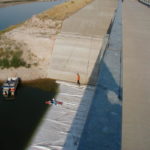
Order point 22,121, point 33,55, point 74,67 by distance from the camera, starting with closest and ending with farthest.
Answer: point 22,121, point 74,67, point 33,55

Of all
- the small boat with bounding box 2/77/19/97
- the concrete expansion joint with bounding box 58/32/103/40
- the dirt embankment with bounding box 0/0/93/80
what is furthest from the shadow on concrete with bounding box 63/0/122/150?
the concrete expansion joint with bounding box 58/32/103/40

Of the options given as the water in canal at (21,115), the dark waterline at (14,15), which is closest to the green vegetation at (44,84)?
the water in canal at (21,115)

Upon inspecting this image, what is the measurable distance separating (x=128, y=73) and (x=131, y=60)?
1886 millimetres

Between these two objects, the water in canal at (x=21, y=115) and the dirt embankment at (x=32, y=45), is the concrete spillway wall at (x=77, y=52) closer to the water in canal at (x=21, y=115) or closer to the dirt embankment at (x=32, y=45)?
the dirt embankment at (x=32, y=45)

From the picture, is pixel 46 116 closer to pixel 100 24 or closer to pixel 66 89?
pixel 66 89

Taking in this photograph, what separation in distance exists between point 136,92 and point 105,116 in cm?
274

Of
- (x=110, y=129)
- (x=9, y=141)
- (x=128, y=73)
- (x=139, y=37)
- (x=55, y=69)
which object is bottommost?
(x=9, y=141)

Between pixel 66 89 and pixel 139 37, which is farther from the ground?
pixel 139 37

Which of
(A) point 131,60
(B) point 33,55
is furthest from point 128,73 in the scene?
(B) point 33,55

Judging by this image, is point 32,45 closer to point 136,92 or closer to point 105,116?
point 136,92

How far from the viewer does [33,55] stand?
2280 centimetres

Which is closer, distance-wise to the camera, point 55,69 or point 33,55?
point 55,69

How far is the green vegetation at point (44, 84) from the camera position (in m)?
19.6

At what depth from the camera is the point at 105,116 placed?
670 cm
